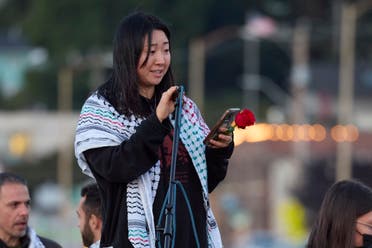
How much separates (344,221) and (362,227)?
8 cm

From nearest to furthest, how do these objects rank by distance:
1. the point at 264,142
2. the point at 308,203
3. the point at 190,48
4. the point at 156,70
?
the point at 156,70
the point at 308,203
the point at 264,142
the point at 190,48

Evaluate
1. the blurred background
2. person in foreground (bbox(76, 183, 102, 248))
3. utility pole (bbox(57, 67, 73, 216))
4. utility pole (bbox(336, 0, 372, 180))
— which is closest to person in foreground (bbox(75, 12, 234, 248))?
person in foreground (bbox(76, 183, 102, 248))

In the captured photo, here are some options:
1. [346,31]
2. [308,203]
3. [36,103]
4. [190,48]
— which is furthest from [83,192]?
[36,103]

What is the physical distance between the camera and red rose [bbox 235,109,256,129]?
18.9 ft

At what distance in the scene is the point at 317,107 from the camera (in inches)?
2429

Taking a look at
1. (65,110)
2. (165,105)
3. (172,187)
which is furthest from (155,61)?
(65,110)

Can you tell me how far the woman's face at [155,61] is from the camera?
5.87 meters

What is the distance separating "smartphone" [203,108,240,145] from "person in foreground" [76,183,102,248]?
143 cm

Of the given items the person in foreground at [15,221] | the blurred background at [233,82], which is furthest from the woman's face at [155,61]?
the blurred background at [233,82]

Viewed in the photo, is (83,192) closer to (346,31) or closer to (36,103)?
(346,31)

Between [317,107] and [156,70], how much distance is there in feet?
184

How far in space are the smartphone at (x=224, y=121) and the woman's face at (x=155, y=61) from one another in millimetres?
286

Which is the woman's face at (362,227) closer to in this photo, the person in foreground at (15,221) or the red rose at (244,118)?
the red rose at (244,118)

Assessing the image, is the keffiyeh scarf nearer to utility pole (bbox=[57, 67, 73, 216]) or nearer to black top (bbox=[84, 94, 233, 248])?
black top (bbox=[84, 94, 233, 248])
